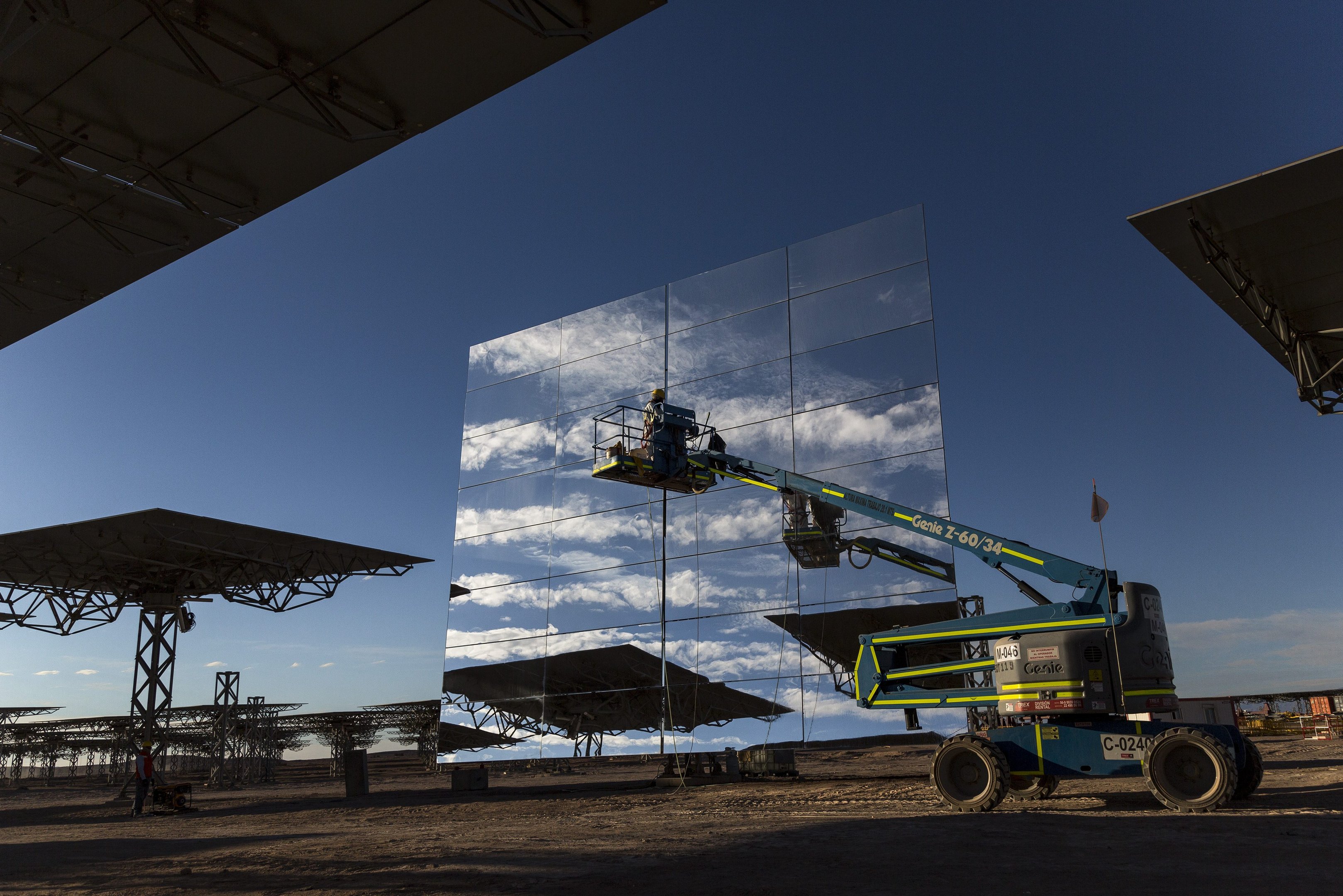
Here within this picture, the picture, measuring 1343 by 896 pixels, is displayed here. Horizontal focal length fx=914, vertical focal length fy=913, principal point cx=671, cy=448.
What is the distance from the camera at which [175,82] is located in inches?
276

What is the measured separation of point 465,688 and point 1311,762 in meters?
22.2

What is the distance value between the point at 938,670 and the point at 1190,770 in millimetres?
3756

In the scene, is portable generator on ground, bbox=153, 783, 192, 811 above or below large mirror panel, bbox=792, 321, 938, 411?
below

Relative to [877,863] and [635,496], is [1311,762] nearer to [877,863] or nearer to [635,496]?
[635,496]

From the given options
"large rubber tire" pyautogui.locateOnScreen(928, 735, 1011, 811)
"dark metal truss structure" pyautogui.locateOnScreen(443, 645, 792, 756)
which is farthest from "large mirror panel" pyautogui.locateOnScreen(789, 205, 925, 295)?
"large rubber tire" pyautogui.locateOnScreen(928, 735, 1011, 811)

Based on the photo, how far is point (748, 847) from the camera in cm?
959

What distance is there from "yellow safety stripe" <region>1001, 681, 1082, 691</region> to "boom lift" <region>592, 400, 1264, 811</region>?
0.01m

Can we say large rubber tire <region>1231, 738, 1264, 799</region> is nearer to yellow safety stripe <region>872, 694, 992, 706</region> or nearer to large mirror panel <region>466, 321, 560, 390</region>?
yellow safety stripe <region>872, 694, 992, 706</region>

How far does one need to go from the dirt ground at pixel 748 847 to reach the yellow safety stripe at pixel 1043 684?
1607 mm

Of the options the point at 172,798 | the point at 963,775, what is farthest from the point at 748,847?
the point at 172,798

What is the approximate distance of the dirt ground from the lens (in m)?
7.48

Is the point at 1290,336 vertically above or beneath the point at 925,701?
above

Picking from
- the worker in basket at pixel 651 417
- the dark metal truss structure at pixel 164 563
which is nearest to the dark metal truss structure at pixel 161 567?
the dark metal truss structure at pixel 164 563

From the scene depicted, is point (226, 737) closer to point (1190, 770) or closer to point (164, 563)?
point (164, 563)
